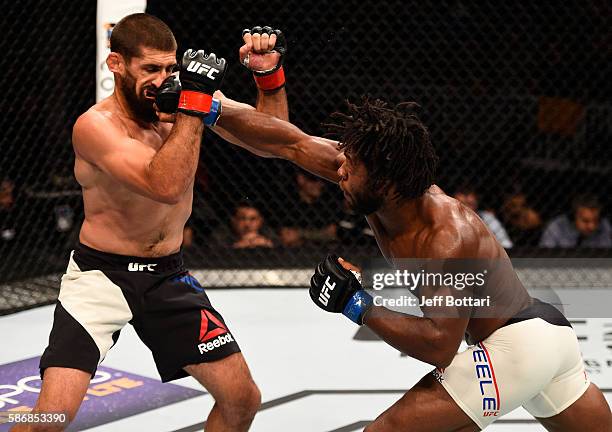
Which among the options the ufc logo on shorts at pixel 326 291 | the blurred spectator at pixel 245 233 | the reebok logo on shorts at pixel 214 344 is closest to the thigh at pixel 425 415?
the ufc logo on shorts at pixel 326 291

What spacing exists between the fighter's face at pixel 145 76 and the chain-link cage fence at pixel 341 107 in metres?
2.43

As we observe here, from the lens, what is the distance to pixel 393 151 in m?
2.04

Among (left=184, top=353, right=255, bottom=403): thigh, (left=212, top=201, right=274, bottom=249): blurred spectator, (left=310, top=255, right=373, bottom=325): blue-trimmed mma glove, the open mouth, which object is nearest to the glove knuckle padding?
the open mouth

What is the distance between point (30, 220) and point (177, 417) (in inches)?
89.4

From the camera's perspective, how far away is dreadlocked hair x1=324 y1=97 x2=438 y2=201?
6.70 feet

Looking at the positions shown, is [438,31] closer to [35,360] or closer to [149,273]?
[35,360]

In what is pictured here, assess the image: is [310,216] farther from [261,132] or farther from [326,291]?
[326,291]

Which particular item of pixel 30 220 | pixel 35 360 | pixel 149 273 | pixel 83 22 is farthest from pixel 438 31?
pixel 149 273

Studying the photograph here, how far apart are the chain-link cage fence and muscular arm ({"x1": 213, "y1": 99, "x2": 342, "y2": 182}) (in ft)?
7.49

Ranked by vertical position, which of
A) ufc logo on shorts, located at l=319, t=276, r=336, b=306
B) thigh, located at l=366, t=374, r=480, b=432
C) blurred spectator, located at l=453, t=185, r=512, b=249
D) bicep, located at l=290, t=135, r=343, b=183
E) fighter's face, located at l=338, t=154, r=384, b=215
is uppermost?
fighter's face, located at l=338, t=154, r=384, b=215

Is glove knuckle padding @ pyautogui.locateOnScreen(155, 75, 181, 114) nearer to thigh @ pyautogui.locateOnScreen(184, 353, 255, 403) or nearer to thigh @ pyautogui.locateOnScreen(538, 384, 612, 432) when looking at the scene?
thigh @ pyautogui.locateOnScreen(184, 353, 255, 403)

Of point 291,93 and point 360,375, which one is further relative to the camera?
point 291,93

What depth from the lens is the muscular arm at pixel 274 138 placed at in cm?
241

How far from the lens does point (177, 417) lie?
3012mm
